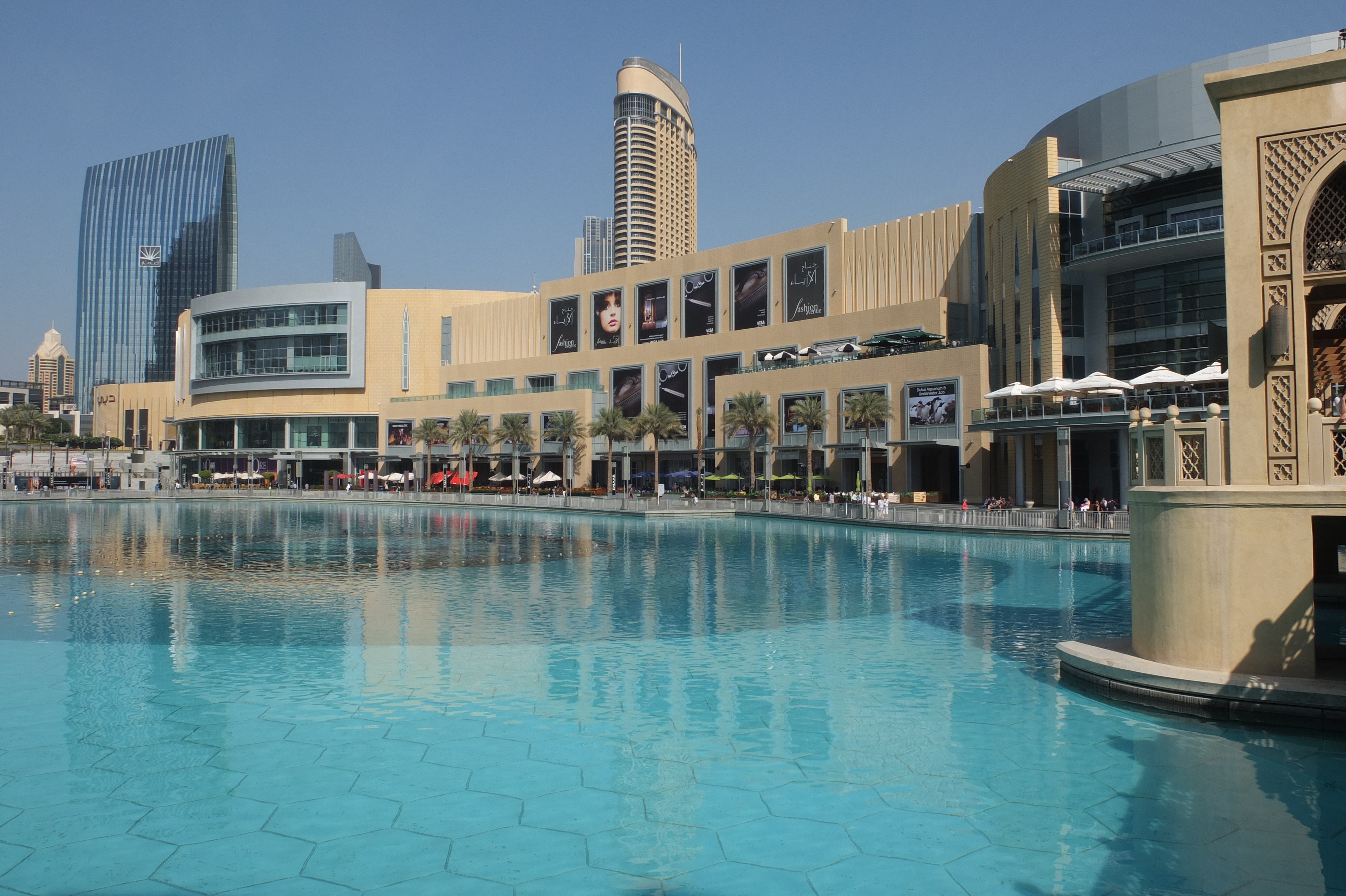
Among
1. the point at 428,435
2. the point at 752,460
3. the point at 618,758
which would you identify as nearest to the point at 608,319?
the point at 428,435

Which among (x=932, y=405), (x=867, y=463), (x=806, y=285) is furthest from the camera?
(x=806, y=285)

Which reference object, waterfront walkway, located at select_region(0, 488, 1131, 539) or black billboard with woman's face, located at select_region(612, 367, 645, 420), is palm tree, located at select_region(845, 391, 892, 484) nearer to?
waterfront walkway, located at select_region(0, 488, 1131, 539)

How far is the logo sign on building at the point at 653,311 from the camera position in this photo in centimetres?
8506

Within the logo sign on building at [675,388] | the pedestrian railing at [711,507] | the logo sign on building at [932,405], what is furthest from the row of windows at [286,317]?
the logo sign on building at [932,405]

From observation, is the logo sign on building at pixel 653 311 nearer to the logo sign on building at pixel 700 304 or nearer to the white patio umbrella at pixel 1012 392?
the logo sign on building at pixel 700 304

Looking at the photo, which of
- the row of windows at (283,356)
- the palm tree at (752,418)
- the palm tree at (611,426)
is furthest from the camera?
the row of windows at (283,356)

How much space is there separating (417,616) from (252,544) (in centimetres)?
2140

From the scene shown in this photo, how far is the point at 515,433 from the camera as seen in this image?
266ft

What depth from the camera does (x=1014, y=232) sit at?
178 feet

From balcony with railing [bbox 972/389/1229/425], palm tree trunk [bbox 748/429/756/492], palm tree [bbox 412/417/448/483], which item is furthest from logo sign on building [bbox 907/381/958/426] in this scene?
palm tree [bbox 412/417/448/483]

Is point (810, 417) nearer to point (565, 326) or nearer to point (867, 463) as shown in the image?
point (867, 463)

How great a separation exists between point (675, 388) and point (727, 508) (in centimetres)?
2850

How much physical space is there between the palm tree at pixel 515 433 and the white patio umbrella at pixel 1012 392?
1677 inches

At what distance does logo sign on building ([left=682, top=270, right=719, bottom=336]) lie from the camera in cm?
8125
